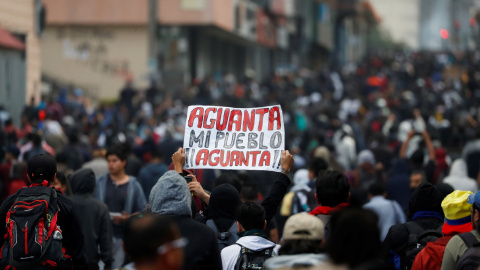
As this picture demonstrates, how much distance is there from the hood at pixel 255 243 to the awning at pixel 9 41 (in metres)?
16.4

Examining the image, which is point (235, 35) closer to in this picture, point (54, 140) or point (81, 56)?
point (81, 56)

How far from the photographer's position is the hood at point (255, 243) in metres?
5.56

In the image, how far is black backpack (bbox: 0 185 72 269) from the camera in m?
5.82

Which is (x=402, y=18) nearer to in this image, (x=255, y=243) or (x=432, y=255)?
(x=432, y=255)

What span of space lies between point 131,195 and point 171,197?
3.88m

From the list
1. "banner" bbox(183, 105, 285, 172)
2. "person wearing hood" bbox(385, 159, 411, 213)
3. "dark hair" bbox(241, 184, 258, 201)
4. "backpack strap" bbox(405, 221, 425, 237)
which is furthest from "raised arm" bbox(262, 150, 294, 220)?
"person wearing hood" bbox(385, 159, 411, 213)

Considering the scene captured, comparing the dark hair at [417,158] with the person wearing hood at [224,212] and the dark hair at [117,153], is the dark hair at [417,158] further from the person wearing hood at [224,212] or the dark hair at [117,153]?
the person wearing hood at [224,212]

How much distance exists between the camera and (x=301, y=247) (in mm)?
4375

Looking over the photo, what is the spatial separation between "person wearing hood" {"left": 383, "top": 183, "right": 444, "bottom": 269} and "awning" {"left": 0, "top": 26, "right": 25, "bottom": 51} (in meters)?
16.0

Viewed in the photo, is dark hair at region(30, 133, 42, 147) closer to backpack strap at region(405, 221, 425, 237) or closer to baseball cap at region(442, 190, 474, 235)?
backpack strap at region(405, 221, 425, 237)

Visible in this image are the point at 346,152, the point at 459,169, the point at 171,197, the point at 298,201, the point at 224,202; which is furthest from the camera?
the point at 346,152

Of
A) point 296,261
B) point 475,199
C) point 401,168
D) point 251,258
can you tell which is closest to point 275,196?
point 251,258

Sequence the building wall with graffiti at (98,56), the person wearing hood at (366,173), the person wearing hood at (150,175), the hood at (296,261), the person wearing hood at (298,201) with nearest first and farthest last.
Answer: the hood at (296,261) → the person wearing hood at (298,201) → the person wearing hood at (150,175) → the person wearing hood at (366,173) → the building wall with graffiti at (98,56)

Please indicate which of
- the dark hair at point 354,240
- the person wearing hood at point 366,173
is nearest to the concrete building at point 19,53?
the person wearing hood at point 366,173
